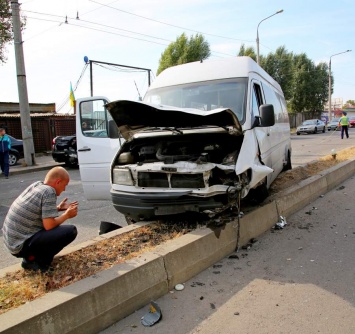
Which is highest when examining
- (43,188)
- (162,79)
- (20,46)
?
(20,46)

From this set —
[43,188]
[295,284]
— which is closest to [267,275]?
[295,284]

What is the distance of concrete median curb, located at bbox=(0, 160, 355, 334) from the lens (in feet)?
8.52

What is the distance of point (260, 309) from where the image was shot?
3.21 metres

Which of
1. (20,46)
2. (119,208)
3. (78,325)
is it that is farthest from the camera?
(20,46)

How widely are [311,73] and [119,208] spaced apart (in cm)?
5029

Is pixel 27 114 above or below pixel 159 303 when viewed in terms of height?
above

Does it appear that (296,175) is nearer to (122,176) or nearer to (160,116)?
(160,116)

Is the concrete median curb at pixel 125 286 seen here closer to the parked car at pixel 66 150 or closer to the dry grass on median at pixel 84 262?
the dry grass on median at pixel 84 262

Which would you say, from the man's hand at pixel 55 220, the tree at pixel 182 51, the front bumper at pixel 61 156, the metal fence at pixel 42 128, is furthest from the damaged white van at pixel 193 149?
the tree at pixel 182 51

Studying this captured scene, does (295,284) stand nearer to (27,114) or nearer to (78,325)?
(78,325)

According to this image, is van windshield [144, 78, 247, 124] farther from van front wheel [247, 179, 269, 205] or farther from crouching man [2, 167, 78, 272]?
crouching man [2, 167, 78, 272]

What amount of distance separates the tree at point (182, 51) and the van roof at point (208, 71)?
33.3m

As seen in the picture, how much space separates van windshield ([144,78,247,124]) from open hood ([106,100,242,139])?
664 millimetres

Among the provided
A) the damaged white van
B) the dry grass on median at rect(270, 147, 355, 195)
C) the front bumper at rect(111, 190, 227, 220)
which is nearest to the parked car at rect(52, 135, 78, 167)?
the dry grass on median at rect(270, 147, 355, 195)
